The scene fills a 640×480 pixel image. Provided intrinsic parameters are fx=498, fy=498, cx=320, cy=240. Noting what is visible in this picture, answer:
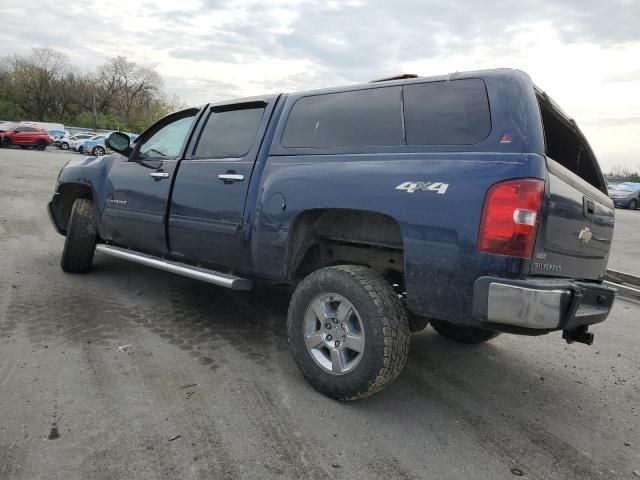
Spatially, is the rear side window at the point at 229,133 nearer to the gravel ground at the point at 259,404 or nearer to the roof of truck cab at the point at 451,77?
the roof of truck cab at the point at 451,77

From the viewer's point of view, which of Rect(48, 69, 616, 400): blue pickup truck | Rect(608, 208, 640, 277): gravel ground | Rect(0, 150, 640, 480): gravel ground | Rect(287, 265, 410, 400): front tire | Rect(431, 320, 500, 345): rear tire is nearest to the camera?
Rect(0, 150, 640, 480): gravel ground

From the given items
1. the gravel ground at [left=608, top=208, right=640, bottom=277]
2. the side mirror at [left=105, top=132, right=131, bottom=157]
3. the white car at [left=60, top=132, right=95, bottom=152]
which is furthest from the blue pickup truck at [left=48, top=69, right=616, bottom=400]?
the white car at [left=60, top=132, right=95, bottom=152]

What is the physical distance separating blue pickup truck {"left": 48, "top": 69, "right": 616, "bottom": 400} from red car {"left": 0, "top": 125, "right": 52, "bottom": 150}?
35660 millimetres

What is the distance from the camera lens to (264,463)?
234 centimetres

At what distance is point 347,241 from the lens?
327 centimetres

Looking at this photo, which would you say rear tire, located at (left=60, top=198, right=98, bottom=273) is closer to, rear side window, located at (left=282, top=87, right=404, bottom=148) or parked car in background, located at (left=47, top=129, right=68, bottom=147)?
rear side window, located at (left=282, top=87, right=404, bottom=148)

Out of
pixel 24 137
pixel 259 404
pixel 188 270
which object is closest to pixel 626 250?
pixel 188 270

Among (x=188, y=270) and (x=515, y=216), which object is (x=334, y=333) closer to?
(x=515, y=216)

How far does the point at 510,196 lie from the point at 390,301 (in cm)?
86

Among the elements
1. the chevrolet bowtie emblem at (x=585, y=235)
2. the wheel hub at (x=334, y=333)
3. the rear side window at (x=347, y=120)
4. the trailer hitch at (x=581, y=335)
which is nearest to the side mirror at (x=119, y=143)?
the rear side window at (x=347, y=120)

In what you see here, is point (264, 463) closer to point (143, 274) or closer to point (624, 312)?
point (143, 274)

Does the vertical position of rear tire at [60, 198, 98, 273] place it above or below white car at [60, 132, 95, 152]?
below

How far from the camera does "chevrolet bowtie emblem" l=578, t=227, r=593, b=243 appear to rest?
2.91 m

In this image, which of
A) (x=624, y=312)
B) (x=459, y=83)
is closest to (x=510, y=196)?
(x=459, y=83)
